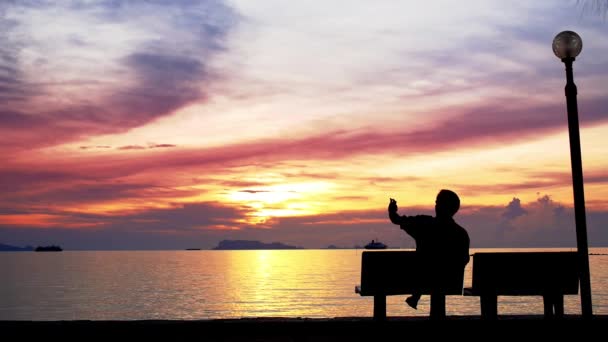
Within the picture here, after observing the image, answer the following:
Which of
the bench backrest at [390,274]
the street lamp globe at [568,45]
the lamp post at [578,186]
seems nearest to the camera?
the bench backrest at [390,274]

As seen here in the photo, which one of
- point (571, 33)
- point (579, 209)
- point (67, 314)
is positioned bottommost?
point (67, 314)

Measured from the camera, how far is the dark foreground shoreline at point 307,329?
9.03m

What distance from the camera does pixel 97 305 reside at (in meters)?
66.1

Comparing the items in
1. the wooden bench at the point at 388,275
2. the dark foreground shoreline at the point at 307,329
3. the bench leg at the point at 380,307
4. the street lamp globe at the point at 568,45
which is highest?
the street lamp globe at the point at 568,45

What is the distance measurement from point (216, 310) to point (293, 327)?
52.1m

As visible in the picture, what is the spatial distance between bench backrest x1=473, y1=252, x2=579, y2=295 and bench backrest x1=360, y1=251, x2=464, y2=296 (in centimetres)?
96

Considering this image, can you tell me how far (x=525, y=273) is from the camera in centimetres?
908

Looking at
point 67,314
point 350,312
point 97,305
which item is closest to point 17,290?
point 97,305

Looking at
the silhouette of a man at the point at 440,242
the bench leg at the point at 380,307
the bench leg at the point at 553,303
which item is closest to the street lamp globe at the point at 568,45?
the silhouette of a man at the point at 440,242

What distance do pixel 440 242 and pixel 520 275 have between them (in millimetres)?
1807

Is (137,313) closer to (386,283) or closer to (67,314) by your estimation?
(67,314)

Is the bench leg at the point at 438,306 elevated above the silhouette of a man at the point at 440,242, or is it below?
below

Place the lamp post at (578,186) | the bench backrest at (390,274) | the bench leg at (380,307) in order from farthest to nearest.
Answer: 1. the lamp post at (578,186)
2. the bench leg at (380,307)
3. the bench backrest at (390,274)

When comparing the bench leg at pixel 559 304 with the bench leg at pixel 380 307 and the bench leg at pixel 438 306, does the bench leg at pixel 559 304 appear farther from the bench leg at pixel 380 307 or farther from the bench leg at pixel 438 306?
the bench leg at pixel 380 307
